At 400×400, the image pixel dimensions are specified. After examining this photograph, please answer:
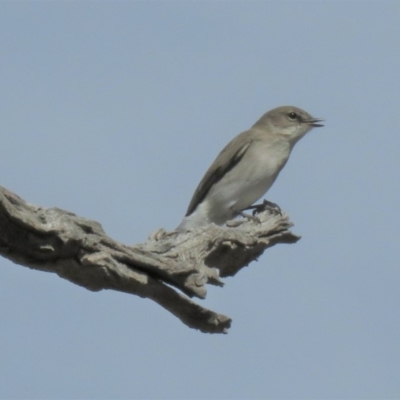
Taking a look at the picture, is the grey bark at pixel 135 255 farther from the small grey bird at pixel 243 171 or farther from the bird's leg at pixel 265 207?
the small grey bird at pixel 243 171

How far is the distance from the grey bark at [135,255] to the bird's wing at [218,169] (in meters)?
3.85

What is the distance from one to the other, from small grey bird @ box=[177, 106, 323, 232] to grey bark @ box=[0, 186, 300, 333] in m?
3.46

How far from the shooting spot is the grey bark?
5711 mm

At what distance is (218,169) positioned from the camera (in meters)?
11.4

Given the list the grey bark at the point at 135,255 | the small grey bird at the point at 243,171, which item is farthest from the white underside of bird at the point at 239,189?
the grey bark at the point at 135,255

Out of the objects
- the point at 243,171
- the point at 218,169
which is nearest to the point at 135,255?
the point at 243,171

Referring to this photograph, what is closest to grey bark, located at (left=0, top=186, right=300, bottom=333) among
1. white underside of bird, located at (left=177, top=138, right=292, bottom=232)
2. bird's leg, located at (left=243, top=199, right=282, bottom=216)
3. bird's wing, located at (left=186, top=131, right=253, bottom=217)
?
bird's leg, located at (left=243, top=199, right=282, bottom=216)

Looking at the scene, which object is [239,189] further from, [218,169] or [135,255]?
[135,255]

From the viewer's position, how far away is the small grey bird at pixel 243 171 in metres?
11.0

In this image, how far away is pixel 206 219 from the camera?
1112cm

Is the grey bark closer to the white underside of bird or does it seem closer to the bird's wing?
the white underside of bird

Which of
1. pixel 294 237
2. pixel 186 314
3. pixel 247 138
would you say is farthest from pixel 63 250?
pixel 247 138

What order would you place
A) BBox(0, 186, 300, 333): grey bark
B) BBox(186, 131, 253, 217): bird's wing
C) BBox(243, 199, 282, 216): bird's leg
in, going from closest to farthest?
BBox(0, 186, 300, 333): grey bark
BBox(243, 199, 282, 216): bird's leg
BBox(186, 131, 253, 217): bird's wing

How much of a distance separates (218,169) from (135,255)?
521 cm
